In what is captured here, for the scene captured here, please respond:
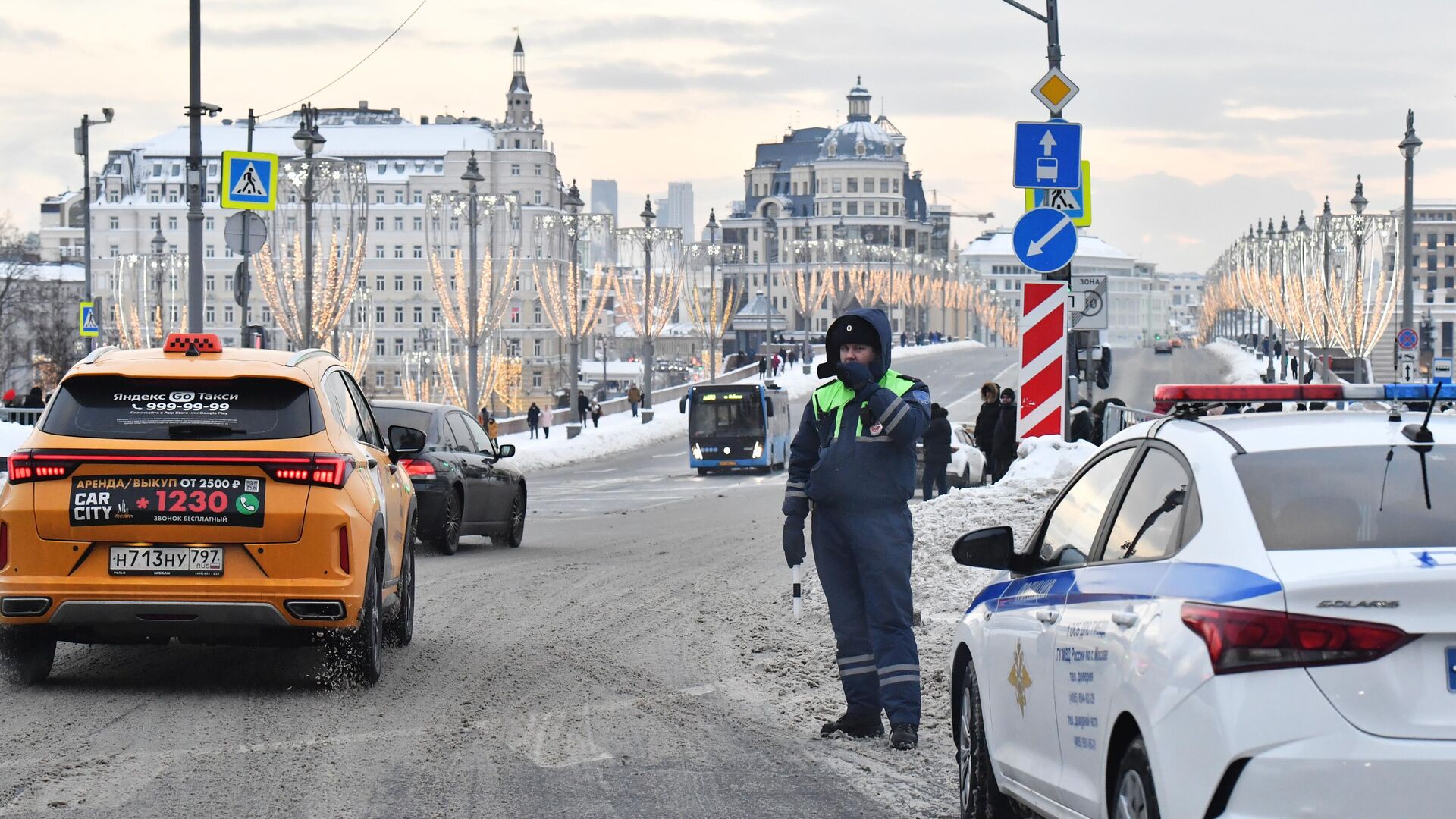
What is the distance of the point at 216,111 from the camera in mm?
25281

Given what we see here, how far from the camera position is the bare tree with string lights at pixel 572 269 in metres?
62.1

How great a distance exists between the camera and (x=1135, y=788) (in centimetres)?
Answer: 455

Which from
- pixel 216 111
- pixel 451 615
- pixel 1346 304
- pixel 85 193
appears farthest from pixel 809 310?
pixel 451 615

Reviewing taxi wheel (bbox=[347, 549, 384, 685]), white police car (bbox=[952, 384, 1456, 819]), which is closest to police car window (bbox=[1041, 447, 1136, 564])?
white police car (bbox=[952, 384, 1456, 819])

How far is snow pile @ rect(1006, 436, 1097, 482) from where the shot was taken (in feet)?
55.9

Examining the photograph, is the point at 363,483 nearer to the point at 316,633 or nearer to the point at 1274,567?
the point at 316,633

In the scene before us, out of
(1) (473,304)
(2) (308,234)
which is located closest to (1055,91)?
(2) (308,234)

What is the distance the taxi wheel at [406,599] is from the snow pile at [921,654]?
81.2 inches

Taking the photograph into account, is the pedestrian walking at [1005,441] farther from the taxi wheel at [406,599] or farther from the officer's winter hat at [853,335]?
the officer's winter hat at [853,335]

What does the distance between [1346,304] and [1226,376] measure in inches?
1079

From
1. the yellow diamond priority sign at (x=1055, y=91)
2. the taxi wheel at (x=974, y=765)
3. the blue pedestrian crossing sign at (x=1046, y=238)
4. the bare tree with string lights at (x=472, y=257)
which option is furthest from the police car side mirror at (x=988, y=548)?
the bare tree with string lights at (x=472, y=257)

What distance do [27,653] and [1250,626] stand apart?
720cm

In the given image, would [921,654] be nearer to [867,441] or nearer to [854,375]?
[867,441]

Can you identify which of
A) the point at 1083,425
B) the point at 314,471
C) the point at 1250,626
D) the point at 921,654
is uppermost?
the point at 1250,626
